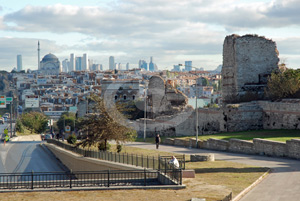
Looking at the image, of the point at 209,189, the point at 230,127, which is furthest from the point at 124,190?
the point at 230,127

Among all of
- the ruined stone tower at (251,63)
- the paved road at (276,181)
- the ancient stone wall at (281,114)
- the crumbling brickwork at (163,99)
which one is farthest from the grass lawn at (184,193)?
the crumbling brickwork at (163,99)

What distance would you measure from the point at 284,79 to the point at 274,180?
19.7 m

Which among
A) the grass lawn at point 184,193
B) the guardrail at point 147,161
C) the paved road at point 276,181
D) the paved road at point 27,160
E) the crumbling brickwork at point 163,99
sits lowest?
the paved road at point 27,160

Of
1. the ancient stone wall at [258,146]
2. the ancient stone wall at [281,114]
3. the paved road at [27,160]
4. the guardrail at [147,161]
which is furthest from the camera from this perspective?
the paved road at [27,160]

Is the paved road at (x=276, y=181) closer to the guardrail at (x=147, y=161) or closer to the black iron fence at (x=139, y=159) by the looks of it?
the guardrail at (x=147, y=161)

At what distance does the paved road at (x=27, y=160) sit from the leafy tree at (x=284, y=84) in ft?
57.4

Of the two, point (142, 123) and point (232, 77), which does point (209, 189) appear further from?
point (142, 123)

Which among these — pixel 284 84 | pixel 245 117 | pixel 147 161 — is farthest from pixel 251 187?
pixel 245 117

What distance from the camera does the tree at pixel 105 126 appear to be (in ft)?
105

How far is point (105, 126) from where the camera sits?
32.2 m

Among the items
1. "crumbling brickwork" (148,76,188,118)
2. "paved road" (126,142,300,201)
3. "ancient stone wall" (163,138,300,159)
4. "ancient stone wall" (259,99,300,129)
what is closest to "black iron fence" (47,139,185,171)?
"paved road" (126,142,300,201)

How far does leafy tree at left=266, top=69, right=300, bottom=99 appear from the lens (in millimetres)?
37594

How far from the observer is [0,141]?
201ft

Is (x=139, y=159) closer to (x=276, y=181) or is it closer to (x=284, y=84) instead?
(x=276, y=181)
